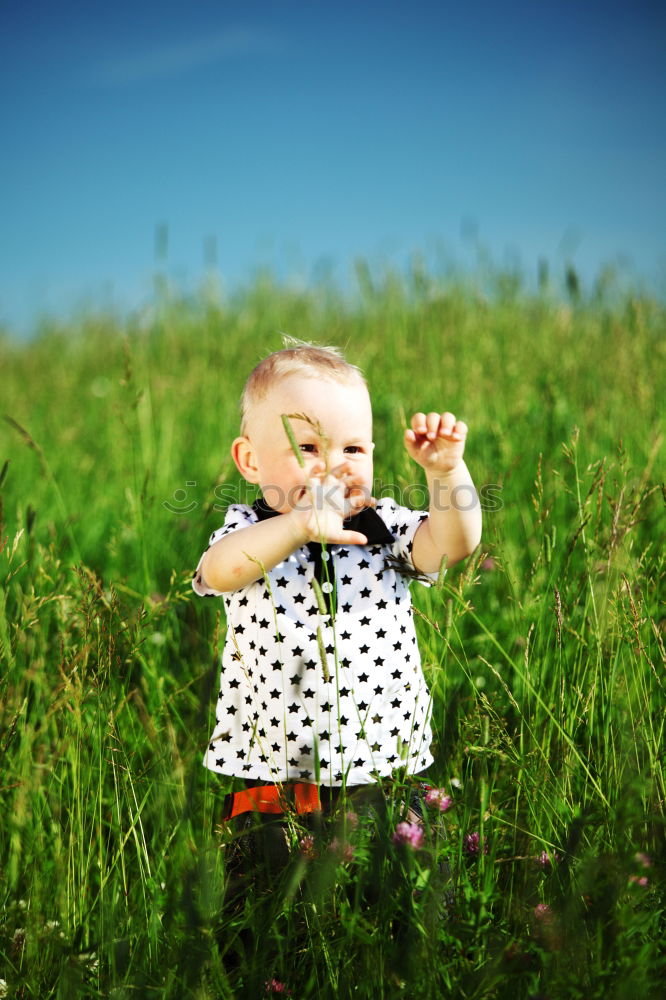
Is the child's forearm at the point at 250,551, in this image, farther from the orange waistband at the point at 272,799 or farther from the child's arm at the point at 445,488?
the orange waistband at the point at 272,799

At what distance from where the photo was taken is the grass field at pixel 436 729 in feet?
4.14

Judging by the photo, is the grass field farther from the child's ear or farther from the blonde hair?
the blonde hair

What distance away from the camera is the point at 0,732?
4.74ft

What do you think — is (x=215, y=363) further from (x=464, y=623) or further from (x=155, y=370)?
(x=464, y=623)

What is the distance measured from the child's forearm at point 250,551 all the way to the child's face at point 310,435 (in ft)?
0.38

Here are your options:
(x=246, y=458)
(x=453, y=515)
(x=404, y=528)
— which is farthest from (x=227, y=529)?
(x=453, y=515)

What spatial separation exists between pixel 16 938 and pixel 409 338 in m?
3.79

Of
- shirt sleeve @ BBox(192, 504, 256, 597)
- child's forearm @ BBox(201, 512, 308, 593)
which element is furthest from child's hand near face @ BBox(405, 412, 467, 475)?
shirt sleeve @ BBox(192, 504, 256, 597)

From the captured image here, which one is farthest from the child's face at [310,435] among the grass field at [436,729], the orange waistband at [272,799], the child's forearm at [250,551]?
the orange waistband at [272,799]

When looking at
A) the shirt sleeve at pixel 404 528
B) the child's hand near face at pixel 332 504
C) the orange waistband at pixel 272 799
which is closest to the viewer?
the child's hand near face at pixel 332 504

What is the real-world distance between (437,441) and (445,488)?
0.33 ft

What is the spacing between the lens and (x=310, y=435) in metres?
1.62

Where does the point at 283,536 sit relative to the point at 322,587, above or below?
above

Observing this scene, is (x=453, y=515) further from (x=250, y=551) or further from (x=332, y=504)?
(x=250, y=551)
